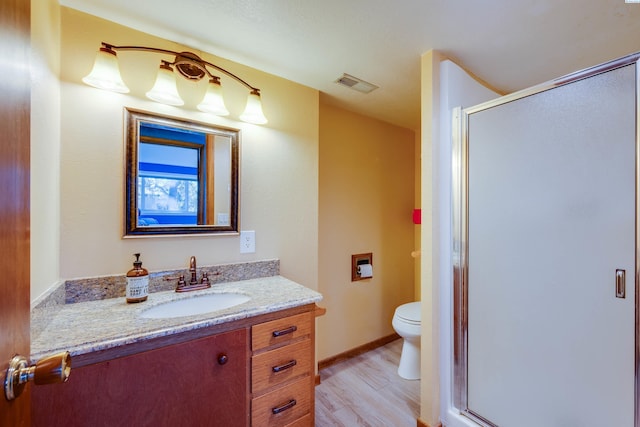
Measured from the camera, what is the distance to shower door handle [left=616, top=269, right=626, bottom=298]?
1.02 m

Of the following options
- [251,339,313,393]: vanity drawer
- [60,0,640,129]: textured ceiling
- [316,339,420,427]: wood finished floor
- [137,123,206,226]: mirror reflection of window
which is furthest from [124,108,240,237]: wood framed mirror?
[316,339,420,427]: wood finished floor

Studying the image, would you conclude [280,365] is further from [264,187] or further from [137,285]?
[264,187]

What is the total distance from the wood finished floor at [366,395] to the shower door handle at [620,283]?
1.29 meters

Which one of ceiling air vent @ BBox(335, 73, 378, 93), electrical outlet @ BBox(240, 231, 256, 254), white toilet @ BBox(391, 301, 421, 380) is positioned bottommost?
white toilet @ BBox(391, 301, 421, 380)

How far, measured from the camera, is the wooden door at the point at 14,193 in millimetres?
461

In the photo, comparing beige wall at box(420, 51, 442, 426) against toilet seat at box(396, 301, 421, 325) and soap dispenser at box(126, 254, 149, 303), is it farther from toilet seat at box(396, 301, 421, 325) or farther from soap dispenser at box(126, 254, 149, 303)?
soap dispenser at box(126, 254, 149, 303)

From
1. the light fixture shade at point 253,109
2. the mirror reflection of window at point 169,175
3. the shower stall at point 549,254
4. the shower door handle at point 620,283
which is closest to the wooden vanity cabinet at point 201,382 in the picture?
the mirror reflection of window at point 169,175

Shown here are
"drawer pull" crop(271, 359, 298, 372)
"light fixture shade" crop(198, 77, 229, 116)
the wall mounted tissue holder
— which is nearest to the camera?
"drawer pull" crop(271, 359, 298, 372)

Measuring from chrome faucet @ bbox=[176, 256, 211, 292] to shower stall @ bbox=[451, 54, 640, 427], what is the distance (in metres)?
1.42

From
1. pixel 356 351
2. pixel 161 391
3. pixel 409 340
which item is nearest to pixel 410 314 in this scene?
pixel 409 340

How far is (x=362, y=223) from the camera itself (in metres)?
2.48

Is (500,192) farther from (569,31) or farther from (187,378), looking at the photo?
(187,378)

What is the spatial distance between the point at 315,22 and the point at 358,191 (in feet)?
4.67

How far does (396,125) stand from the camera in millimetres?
2750
